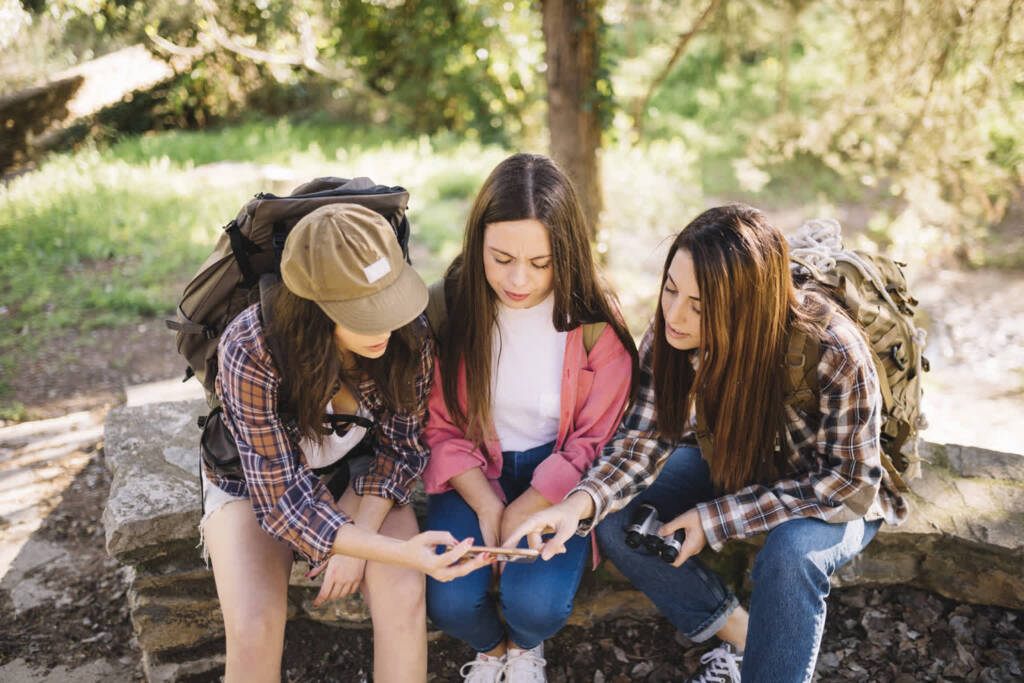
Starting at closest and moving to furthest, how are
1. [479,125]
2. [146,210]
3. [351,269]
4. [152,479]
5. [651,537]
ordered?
1. [351,269]
2. [651,537]
3. [152,479]
4. [146,210]
5. [479,125]

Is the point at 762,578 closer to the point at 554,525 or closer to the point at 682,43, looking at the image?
the point at 554,525

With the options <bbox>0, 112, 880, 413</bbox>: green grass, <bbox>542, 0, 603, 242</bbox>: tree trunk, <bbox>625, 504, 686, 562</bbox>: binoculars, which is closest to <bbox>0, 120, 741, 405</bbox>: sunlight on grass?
<bbox>0, 112, 880, 413</bbox>: green grass

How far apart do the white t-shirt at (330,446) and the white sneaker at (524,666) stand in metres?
0.74

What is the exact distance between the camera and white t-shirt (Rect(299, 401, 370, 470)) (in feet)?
6.87

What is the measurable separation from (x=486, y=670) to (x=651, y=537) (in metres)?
0.60

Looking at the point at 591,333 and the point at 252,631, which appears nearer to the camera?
the point at 252,631

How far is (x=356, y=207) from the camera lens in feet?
6.05

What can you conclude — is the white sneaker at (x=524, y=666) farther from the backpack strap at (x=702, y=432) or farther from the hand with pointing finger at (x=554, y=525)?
the backpack strap at (x=702, y=432)

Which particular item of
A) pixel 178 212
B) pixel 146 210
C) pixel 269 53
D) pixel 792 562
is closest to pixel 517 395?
pixel 792 562

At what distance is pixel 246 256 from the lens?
1989 millimetres

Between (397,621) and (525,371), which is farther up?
(525,371)

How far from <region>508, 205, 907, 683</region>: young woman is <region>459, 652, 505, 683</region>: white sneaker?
0.44 meters

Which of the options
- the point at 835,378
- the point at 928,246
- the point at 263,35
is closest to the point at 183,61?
the point at 263,35

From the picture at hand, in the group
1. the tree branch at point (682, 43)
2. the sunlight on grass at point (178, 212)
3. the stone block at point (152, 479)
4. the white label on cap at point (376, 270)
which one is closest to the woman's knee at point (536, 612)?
the white label on cap at point (376, 270)
